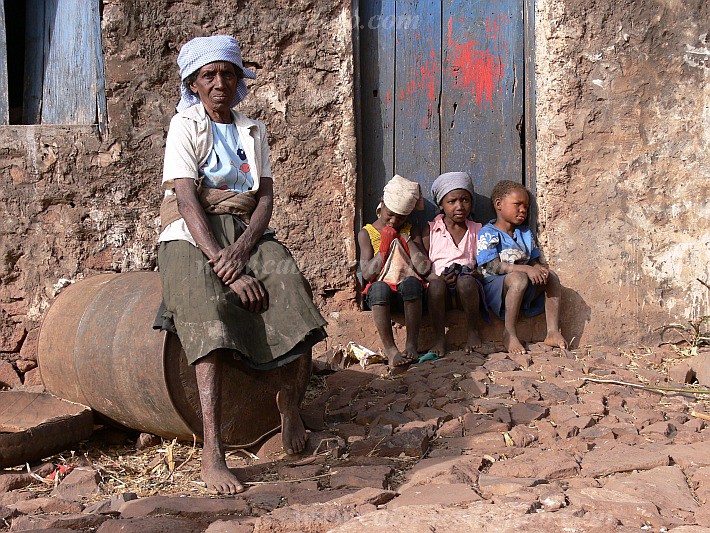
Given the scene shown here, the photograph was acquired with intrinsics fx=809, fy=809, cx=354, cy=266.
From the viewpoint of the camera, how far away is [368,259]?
513cm

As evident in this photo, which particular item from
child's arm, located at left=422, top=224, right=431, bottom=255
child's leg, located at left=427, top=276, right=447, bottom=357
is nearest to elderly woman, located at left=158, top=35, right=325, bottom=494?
child's leg, located at left=427, top=276, right=447, bottom=357

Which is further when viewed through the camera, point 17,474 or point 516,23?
point 516,23

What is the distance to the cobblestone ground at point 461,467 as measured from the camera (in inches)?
105

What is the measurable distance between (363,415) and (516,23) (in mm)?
2937

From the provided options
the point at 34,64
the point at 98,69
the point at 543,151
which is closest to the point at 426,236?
the point at 543,151

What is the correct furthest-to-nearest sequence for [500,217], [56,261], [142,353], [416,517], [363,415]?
[500,217] → [56,261] → [363,415] → [142,353] → [416,517]

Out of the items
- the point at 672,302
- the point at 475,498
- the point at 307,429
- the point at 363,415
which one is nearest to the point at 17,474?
the point at 307,429

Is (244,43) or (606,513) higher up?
(244,43)

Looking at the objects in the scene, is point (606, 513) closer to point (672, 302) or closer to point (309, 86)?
point (672, 302)

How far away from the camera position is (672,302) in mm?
5176

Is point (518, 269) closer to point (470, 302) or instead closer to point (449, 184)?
point (470, 302)

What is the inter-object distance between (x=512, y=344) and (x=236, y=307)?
83.4 inches

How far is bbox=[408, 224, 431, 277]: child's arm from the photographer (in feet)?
17.0

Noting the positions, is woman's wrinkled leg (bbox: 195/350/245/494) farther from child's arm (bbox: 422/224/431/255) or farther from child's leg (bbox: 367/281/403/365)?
child's arm (bbox: 422/224/431/255)
